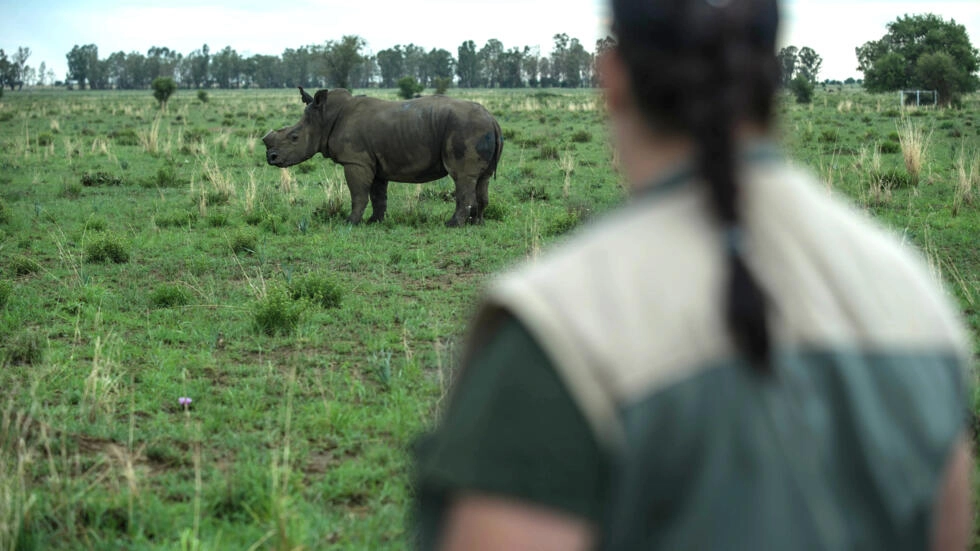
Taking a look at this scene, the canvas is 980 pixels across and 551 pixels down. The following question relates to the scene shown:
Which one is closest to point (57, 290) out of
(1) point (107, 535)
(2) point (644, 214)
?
(1) point (107, 535)

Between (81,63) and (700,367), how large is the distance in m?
175

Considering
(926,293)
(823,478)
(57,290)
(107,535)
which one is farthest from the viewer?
(57,290)

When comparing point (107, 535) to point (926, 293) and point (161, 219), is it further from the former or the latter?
point (161, 219)

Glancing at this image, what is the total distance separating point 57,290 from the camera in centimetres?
900

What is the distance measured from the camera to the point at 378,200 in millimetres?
12484

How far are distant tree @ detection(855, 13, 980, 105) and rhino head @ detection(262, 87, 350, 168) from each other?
1435 inches

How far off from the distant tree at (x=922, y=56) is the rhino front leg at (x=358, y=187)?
120 ft

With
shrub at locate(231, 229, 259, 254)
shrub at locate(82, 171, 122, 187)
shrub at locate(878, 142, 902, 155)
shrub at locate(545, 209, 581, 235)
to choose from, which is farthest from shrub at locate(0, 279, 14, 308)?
shrub at locate(878, 142, 902, 155)

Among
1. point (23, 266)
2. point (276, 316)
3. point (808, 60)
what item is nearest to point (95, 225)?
point (23, 266)

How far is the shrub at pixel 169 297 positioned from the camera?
332 inches

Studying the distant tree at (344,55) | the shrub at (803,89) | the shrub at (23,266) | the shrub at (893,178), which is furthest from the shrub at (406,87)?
the shrub at (23,266)

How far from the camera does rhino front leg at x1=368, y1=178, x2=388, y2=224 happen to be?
1248 centimetres

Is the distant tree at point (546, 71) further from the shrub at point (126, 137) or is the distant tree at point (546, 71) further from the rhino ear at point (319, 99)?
the rhino ear at point (319, 99)

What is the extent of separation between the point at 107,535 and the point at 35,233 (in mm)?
8923
